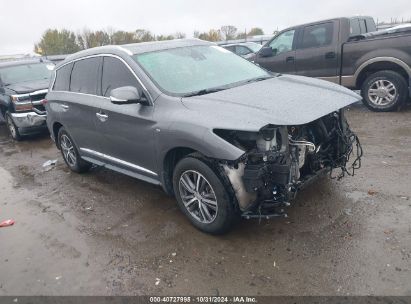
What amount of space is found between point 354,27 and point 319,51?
851 millimetres

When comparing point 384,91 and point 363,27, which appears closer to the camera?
point 384,91

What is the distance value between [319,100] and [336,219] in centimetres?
123

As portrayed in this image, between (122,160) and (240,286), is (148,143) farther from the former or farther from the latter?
(240,286)

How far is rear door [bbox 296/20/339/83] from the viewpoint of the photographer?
7.97 meters

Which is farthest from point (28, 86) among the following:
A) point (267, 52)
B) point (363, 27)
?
point (363, 27)

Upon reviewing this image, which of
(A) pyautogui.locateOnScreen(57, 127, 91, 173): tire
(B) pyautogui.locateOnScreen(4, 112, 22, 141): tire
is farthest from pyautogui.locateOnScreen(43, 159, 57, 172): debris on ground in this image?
(B) pyautogui.locateOnScreen(4, 112, 22, 141): tire

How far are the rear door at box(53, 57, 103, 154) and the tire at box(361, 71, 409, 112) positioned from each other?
5.38 m

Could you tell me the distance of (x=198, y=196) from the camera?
3.78 metres

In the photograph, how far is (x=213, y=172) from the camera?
3.48 m

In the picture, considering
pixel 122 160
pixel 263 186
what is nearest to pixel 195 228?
pixel 263 186

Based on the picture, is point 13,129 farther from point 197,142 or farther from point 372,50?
point 372,50

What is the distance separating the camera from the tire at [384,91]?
7145 mm

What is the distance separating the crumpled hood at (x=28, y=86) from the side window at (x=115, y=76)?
194 inches

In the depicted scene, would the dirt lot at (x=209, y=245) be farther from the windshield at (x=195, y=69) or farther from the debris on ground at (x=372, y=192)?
the windshield at (x=195, y=69)
